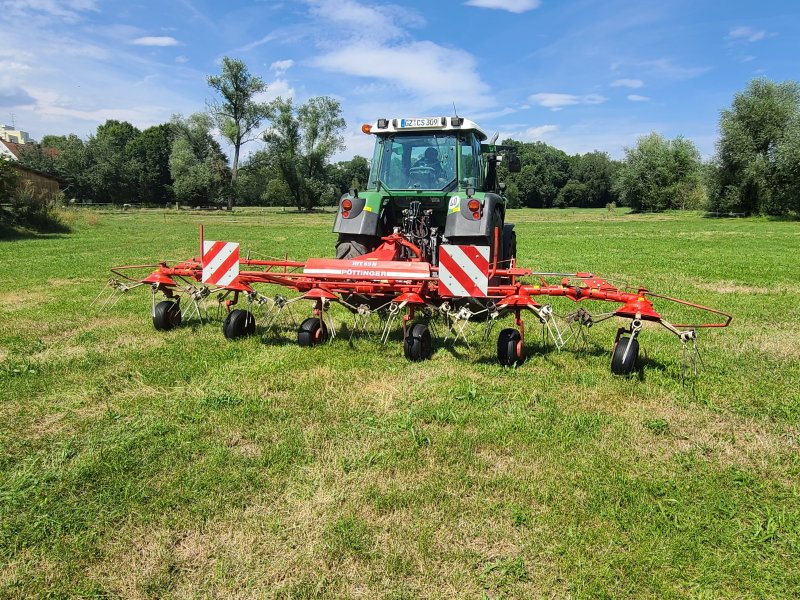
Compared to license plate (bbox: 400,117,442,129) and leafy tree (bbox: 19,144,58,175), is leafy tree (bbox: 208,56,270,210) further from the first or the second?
license plate (bbox: 400,117,442,129)

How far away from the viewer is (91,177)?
58.4m

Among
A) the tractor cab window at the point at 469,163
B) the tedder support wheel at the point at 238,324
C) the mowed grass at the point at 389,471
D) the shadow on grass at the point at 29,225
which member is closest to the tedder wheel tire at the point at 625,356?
the mowed grass at the point at 389,471

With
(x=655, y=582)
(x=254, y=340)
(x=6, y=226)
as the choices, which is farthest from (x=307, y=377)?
(x=6, y=226)

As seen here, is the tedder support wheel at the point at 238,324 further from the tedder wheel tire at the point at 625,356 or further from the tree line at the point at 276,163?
the tree line at the point at 276,163

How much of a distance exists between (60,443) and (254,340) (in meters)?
2.43

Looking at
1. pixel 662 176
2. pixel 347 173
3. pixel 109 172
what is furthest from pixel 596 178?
pixel 109 172

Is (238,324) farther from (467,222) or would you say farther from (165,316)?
(467,222)

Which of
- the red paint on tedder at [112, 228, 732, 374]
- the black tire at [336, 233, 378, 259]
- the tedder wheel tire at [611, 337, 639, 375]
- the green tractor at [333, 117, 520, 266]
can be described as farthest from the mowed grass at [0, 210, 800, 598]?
the green tractor at [333, 117, 520, 266]

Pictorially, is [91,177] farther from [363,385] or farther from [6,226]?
[363,385]

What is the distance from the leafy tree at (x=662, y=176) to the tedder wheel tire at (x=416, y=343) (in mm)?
54516

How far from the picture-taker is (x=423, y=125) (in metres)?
7.06

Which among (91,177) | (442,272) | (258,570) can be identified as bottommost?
(258,570)

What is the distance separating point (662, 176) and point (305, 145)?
3576cm

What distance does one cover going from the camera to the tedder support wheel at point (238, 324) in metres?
5.77
